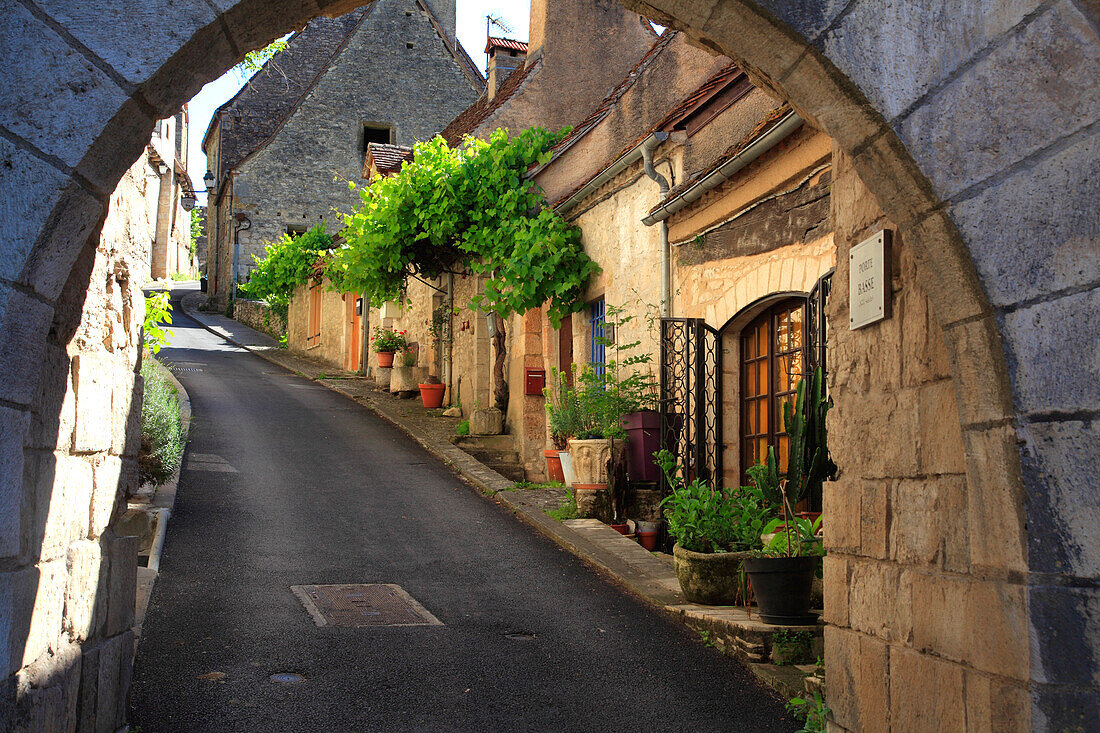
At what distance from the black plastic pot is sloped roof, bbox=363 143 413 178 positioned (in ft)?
45.9

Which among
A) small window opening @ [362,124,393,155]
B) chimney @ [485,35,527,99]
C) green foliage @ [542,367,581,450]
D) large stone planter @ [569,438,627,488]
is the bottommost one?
large stone planter @ [569,438,627,488]

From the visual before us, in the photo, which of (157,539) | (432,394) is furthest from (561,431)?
(432,394)

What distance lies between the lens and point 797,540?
521 centimetres

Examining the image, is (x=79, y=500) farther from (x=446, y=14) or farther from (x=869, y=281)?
(x=446, y=14)

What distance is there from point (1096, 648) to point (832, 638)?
4.14ft

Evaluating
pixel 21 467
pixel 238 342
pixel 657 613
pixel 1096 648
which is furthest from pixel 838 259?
pixel 238 342

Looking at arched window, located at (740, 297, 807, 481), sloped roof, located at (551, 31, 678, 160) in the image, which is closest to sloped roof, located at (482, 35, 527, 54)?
sloped roof, located at (551, 31, 678, 160)

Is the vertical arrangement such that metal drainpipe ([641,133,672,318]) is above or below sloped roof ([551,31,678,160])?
below

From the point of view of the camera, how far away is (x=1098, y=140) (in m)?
2.29

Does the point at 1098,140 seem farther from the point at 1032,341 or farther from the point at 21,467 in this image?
the point at 21,467

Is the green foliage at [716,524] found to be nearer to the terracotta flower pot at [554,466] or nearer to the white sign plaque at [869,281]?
the white sign plaque at [869,281]

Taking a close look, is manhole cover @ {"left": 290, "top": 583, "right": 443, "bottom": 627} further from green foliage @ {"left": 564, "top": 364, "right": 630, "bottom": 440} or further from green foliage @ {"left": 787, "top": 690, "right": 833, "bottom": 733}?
green foliage @ {"left": 564, "top": 364, "right": 630, "bottom": 440}

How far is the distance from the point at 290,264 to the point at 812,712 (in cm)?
2258

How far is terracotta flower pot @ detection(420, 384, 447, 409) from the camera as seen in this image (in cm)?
1600
